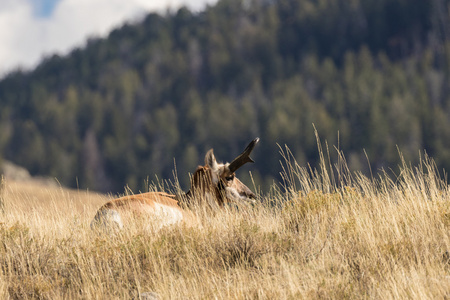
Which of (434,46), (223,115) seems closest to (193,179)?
(223,115)

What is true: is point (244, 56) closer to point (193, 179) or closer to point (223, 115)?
point (223, 115)

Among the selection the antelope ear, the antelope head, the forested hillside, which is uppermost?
the antelope ear

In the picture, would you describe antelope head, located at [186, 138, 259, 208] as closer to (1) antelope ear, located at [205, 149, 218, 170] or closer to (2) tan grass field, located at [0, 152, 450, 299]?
(1) antelope ear, located at [205, 149, 218, 170]

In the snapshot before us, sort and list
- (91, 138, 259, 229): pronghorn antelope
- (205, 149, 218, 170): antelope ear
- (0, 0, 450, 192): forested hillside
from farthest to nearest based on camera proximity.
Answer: (0, 0, 450, 192): forested hillside → (205, 149, 218, 170): antelope ear → (91, 138, 259, 229): pronghorn antelope

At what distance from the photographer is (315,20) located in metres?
119

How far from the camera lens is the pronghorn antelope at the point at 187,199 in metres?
6.37

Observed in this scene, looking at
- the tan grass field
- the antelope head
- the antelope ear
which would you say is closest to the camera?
the tan grass field

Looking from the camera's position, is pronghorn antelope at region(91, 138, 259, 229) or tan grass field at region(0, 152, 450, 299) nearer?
tan grass field at region(0, 152, 450, 299)

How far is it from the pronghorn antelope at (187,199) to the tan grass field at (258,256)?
0.39 meters

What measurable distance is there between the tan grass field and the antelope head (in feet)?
4.79

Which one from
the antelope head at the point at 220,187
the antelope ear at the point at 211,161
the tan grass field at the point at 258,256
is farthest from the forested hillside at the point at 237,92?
the tan grass field at the point at 258,256

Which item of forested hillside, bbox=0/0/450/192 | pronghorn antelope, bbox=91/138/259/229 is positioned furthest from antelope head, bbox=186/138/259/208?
forested hillside, bbox=0/0/450/192

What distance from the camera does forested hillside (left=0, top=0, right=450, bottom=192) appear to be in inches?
3378

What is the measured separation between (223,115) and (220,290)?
308ft
